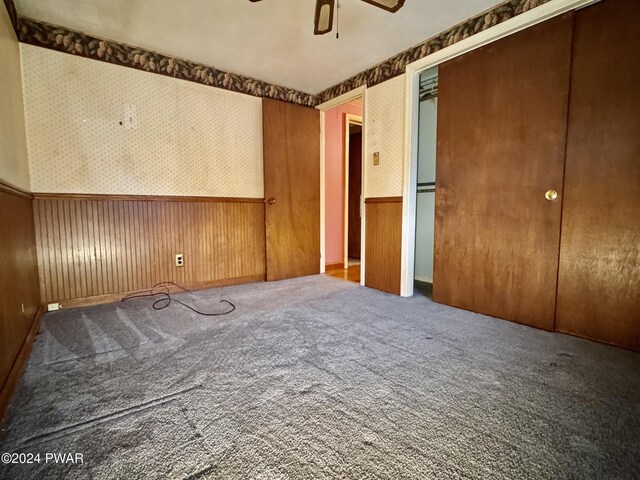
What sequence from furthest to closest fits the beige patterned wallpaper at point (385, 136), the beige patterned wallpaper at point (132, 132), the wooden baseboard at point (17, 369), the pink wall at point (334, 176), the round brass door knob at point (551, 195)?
the pink wall at point (334, 176) → the beige patterned wallpaper at point (385, 136) → the beige patterned wallpaper at point (132, 132) → the round brass door knob at point (551, 195) → the wooden baseboard at point (17, 369)

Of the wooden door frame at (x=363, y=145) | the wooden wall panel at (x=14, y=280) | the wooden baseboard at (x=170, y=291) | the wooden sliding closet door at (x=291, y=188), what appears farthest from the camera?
the wooden sliding closet door at (x=291, y=188)

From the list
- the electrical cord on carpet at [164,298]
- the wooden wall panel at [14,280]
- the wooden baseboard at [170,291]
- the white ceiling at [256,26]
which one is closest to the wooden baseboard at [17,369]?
the wooden wall panel at [14,280]

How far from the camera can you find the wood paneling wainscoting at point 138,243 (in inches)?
100

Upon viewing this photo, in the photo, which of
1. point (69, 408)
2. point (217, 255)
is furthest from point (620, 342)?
point (217, 255)

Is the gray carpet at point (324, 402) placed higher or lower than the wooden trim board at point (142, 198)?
lower

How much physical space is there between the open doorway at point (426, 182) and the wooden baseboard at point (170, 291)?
1.98 metres

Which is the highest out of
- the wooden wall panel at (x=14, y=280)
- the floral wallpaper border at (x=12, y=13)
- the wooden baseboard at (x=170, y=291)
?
the floral wallpaper border at (x=12, y=13)

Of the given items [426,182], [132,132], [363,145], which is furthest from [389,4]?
[132,132]

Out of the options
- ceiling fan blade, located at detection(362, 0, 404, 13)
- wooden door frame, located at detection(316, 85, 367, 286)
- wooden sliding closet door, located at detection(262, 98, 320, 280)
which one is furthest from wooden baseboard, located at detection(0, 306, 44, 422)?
wooden door frame, located at detection(316, 85, 367, 286)

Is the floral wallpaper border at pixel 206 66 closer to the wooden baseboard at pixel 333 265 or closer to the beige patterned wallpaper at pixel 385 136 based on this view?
the beige patterned wallpaper at pixel 385 136

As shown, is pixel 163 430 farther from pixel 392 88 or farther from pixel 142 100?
pixel 392 88

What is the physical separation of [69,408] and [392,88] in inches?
133

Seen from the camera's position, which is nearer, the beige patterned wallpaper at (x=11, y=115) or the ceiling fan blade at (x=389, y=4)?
the ceiling fan blade at (x=389, y=4)

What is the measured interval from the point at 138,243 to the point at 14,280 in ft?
4.27
